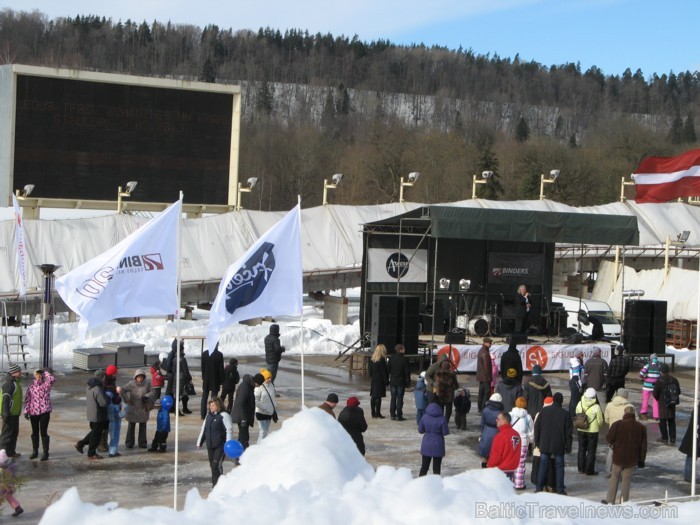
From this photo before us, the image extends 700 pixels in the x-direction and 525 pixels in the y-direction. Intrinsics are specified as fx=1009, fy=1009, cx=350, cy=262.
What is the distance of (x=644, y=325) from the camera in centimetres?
2552

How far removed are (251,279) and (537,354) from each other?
1356cm

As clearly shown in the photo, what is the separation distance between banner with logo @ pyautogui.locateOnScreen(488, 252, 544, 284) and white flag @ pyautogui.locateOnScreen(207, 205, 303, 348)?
1571cm

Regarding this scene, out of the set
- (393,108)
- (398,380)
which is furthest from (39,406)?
(393,108)

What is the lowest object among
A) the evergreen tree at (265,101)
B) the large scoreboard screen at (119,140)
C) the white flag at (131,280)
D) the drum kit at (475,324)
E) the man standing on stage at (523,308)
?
the drum kit at (475,324)

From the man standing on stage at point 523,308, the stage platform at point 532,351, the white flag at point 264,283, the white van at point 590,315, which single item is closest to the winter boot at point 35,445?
the white flag at point 264,283

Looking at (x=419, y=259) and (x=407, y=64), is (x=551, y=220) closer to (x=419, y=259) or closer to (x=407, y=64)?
(x=419, y=259)

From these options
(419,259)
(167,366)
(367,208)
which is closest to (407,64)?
(367,208)

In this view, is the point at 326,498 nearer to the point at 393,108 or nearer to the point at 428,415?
the point at 428,415

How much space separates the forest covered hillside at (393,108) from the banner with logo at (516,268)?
3685cm

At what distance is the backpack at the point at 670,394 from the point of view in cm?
1605

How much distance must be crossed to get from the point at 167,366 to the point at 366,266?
9687mm

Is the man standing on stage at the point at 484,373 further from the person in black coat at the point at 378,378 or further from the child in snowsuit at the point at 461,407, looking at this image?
the person in black coat at the point at 378,378

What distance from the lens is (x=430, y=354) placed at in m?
23.5

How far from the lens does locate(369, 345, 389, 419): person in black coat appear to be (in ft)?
57.4
